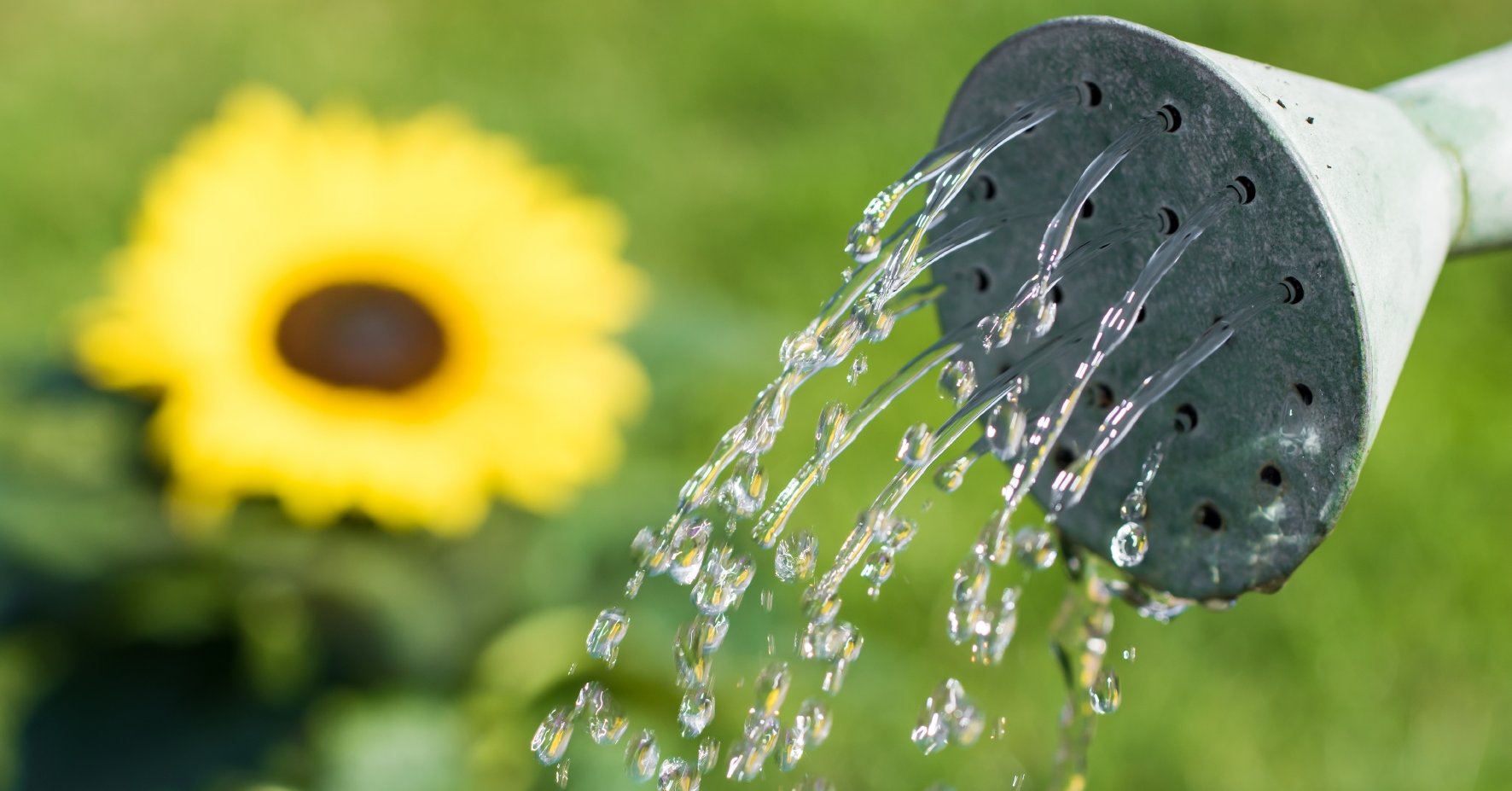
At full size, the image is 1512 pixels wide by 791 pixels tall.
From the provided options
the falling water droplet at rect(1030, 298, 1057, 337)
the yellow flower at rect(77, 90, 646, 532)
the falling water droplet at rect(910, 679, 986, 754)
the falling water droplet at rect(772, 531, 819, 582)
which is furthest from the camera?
the yellow flower at rect(77, 90, 646, 532)

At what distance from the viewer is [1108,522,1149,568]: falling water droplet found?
2.46 ft

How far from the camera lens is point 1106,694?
0.93 m

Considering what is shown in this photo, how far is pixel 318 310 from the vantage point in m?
1.46

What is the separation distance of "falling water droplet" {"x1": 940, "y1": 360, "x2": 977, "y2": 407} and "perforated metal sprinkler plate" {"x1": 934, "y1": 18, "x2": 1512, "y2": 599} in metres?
0.03

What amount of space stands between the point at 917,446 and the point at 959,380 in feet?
0.12

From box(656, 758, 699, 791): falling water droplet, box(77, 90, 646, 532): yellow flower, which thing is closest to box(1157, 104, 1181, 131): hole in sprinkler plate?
box(656, 758, 699, 791): falling water droplet

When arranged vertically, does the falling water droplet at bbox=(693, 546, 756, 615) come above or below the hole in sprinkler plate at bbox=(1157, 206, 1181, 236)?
above

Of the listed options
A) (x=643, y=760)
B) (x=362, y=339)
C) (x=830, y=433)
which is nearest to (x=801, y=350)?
(x=830, y=433)

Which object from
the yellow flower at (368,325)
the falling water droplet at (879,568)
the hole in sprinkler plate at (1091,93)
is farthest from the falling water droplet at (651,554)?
the yellow flower at (368,325)

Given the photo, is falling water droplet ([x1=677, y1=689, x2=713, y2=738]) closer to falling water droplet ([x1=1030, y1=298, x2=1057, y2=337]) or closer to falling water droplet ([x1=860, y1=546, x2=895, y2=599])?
falling water droplet ([x1=860, y1=546, x2=895, y2=599])

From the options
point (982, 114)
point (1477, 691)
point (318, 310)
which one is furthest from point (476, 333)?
point (1477, 691)

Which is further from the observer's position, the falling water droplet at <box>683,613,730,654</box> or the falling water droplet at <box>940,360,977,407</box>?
the falling water droplet at <box>683,613,730,654</box>

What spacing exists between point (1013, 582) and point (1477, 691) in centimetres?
49

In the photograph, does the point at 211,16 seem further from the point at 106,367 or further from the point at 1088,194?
the point at 1088,194
